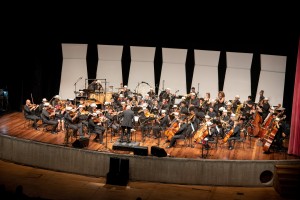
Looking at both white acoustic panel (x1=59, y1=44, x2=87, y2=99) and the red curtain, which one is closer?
the red curtain

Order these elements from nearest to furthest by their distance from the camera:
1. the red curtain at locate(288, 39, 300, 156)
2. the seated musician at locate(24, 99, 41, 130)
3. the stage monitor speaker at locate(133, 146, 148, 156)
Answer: the stage monitor speaker at locate(133, 146, 148, 156), the red curtain at locate(288, 39, 300, 156), the seated musician at locate(24, 99, 41, 130)

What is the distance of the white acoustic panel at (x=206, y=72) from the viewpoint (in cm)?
1966

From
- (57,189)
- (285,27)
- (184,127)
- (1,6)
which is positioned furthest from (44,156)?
(285,27)

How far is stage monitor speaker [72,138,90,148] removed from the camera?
14.5 m

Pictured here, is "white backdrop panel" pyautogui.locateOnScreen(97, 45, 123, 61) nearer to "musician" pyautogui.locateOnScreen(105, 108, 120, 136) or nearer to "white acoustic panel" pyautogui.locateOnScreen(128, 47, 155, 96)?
"white acoustic panel" pyautogui.locateOnScreen(128, 47, 155, 96)

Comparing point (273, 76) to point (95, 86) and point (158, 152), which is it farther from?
point (158, 152)

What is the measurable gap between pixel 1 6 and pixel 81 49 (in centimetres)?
431

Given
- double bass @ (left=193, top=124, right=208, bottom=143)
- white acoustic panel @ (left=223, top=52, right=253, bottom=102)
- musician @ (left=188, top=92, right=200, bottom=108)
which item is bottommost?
double bass @ (left=193, top=124, right=208, bottom=143)

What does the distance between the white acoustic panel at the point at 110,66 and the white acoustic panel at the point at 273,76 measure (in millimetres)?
6263

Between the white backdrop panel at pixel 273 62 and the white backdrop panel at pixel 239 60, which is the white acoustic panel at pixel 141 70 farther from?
the white backdrop panel at pixel 273 62

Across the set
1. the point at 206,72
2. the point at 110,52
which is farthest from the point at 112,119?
the point at 206,72

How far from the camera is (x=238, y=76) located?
1950 cm

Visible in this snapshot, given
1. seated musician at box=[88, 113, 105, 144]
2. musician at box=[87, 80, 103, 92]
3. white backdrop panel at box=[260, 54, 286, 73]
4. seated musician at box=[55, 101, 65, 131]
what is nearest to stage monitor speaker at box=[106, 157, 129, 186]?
seated musician at box=[88, 113, 105, 144]

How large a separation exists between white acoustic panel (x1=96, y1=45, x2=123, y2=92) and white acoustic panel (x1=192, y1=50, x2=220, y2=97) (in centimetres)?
343
